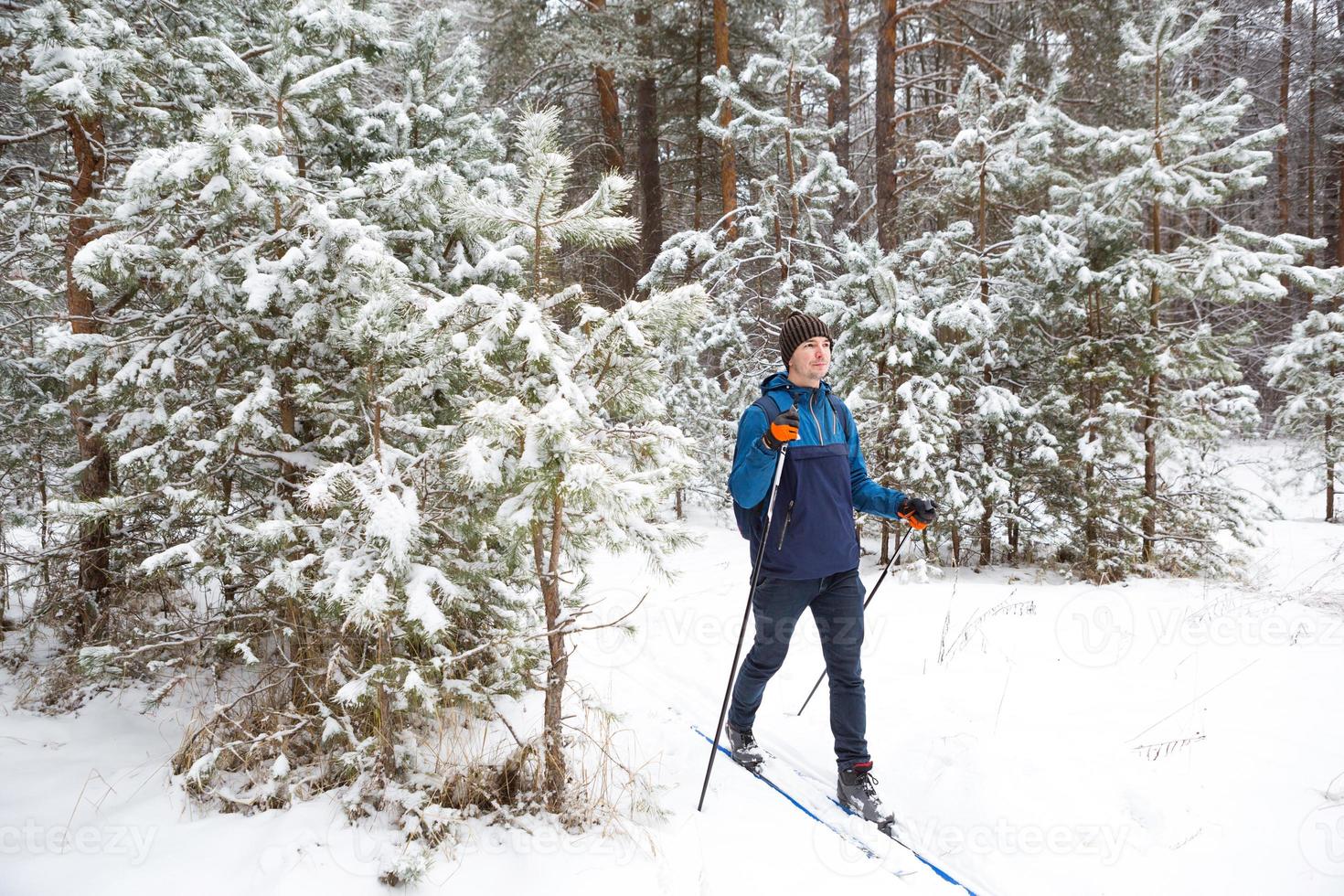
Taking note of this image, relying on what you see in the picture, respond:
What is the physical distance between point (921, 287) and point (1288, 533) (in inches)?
416

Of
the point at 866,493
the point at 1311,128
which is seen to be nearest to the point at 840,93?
the point at 866,493

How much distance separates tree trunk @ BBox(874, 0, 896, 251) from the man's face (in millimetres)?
6685

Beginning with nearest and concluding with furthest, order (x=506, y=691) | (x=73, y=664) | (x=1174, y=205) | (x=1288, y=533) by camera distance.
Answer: (x=506, y=691)
(x=73, y=664)
(x=1174, y=205)
(x=1288, y=533)

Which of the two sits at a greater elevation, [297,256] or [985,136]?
[985,136]

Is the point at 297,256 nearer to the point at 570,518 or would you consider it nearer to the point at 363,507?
the point at 363,507

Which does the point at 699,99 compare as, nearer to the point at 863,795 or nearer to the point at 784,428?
the point at 784,428

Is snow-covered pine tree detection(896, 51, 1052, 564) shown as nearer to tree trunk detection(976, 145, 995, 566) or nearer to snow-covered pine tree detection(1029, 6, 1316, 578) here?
tree trunk detection(976, 145, 995, 566)

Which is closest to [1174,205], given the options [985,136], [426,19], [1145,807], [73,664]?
[985,136]

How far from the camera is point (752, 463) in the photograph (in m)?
3.12

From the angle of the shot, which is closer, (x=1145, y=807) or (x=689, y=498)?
(x=1145, y=807)

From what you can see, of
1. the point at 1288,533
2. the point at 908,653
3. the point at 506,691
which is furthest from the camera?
the point at 1288,533

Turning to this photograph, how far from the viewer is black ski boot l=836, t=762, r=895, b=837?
306cm

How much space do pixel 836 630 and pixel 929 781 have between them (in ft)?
3.50

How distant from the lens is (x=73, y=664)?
4.62 m
